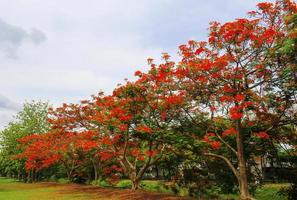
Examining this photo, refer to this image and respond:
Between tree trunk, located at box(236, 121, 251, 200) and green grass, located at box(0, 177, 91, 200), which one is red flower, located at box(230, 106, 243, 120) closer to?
tree trunk, located at box(236, 121, 251, 200)

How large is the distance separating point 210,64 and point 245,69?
1.50 m

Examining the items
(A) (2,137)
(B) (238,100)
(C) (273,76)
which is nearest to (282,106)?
(C) (273,76)

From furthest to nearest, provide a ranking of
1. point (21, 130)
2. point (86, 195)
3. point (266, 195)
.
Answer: point (21, 130) → point (266, 195) → point (86, 195)

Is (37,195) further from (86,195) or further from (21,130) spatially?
(21,130)

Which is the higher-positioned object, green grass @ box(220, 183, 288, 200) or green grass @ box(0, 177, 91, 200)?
green grass @ box(0, 177, 91, 200)

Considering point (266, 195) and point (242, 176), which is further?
point (266, 195)

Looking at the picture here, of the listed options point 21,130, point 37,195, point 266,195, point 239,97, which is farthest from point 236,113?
point 21,130

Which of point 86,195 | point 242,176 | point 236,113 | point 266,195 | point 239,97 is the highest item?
point 239,97

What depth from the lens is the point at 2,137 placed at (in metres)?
48.1

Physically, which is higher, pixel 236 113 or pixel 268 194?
pixel 236 113

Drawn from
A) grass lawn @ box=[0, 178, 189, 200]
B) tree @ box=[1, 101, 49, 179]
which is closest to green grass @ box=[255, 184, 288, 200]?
grass lawn @ box=[0, 178, 189, 200]

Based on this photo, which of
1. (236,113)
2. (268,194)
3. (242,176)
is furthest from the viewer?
(268,194)

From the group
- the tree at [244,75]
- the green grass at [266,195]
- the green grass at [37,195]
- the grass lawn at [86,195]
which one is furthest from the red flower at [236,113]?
the green grass at [37,195]

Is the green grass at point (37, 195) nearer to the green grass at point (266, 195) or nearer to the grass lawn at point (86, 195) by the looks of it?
the grass lawn at point (86, 195)
